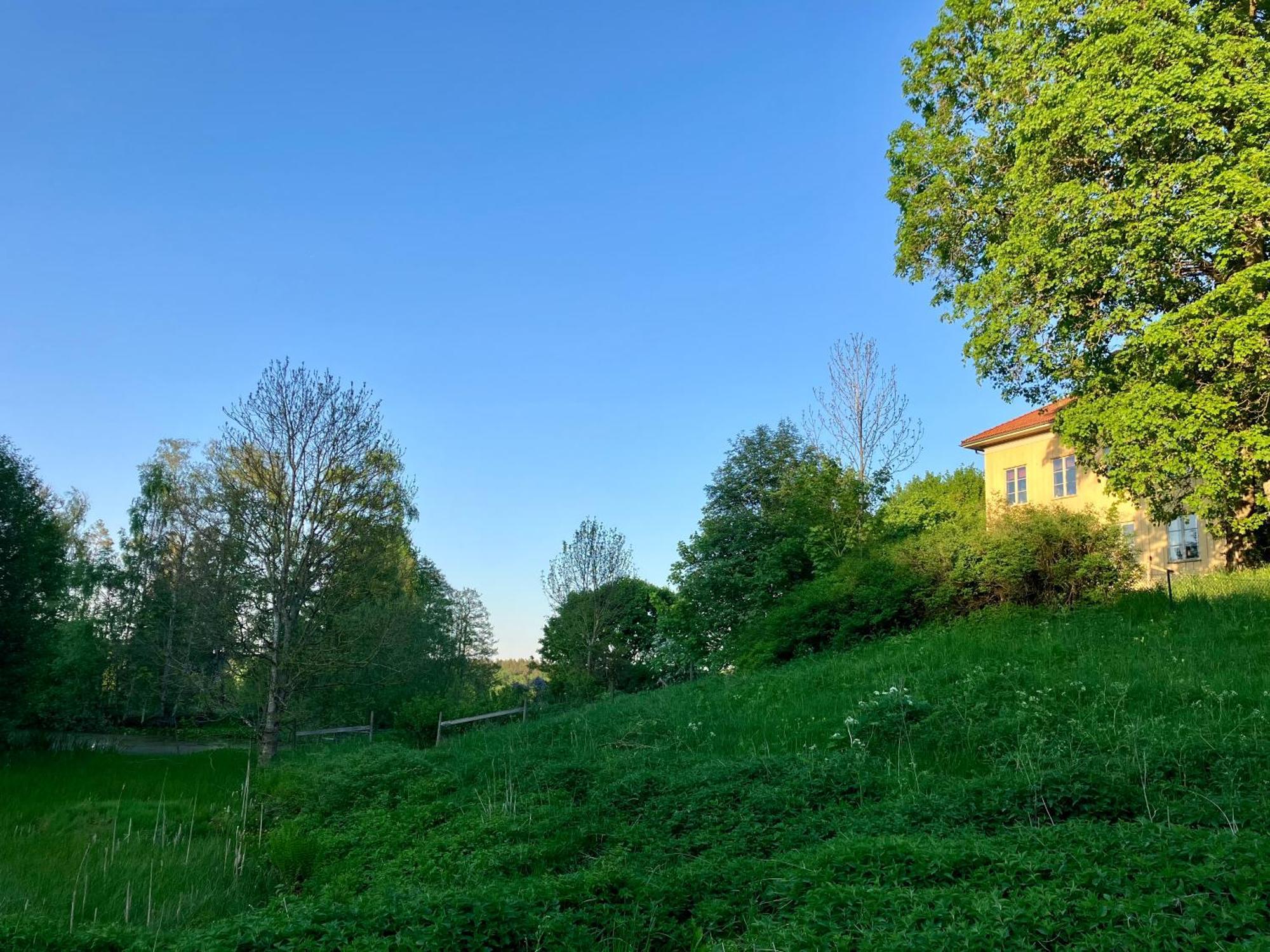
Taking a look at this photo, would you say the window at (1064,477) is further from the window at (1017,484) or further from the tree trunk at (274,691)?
the tree trunk at (274,691)

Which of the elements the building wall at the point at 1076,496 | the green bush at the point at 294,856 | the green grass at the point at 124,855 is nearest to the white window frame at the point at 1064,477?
the building wall at the point at 1076,496

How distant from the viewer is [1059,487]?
26.5 meters

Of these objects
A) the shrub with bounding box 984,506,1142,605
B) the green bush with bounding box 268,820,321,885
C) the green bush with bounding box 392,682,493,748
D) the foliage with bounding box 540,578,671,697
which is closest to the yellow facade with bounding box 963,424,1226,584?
the shrub with bounding box 984,506,1142,605

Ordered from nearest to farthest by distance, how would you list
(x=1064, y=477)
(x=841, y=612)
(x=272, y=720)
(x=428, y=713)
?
(x=272, y=720)
(x=841, y=612)
(x=428, y=713)
(x=1064, y=477)

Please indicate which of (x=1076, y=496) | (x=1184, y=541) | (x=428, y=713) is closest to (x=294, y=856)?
(x=428, y=713)

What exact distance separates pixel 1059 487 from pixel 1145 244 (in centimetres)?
1696

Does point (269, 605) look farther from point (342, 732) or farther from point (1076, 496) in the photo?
point (1076, 496)

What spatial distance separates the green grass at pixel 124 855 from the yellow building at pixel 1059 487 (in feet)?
57.3

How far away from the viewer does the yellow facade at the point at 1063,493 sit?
22203mm

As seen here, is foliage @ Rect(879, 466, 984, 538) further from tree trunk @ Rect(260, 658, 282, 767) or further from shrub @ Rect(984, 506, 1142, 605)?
tree trunk @ Rect(260, 658, 282, 767)

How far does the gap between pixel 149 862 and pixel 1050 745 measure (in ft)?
26.8

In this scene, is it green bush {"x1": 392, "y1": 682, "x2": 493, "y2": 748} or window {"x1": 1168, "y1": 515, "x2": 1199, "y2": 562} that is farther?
window {"x1": 1168, "y1": 515, "x2": 1199, "y2": 562}

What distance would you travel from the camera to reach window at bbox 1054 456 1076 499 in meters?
26.0

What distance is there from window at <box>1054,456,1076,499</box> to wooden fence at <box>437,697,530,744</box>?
18492mm
